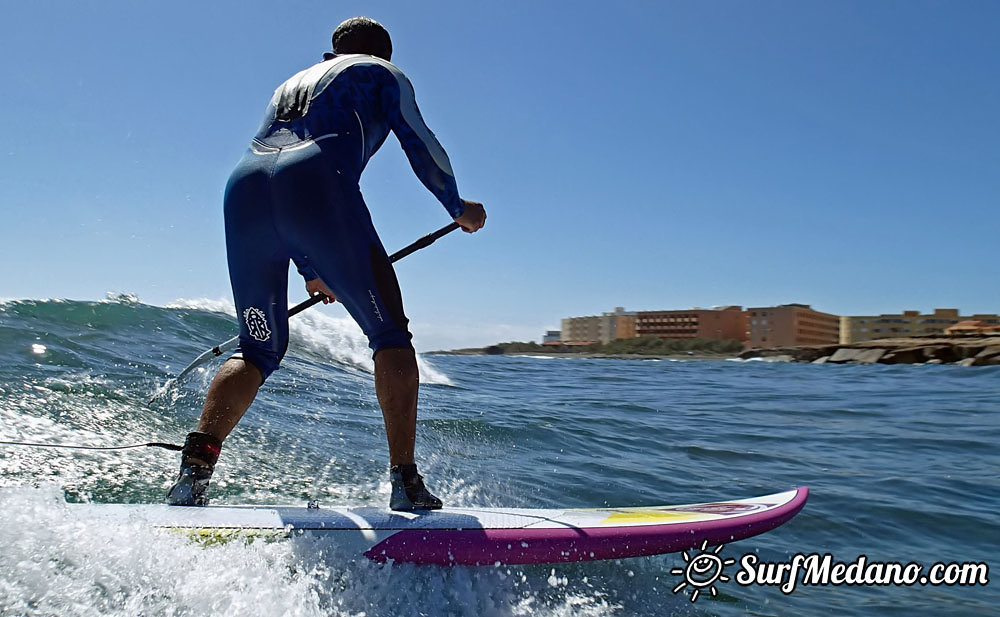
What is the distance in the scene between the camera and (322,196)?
1.93m

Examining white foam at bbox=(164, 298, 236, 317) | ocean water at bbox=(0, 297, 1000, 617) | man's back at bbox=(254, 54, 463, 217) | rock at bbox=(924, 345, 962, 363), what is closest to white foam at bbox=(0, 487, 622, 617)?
ocean water at bbox=(0, 297, 1000, 617)

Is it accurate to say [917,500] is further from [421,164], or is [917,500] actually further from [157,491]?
[157,491]

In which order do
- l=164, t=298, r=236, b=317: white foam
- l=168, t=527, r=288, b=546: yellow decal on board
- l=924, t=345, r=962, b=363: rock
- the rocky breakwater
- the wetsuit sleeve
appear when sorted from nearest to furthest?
1. l=168, t=527, r=288, b=546: yellow decal on board
2. the wetsuit sleeve
3. l=164, t=298, r=236, b=317: white foam
4. the rocky breakwater
5. l=924, t=345, r=962, b=363: rock

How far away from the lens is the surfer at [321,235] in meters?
1.96

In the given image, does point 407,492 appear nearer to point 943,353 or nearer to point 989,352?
point 989,352

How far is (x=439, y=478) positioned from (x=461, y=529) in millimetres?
1330

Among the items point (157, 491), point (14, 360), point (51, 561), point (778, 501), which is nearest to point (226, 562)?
point (51, 561)

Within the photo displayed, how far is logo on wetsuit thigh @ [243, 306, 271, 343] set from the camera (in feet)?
7.02

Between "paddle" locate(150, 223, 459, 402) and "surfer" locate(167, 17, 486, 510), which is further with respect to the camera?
"paddle" locate(150, 223, 459, 402)

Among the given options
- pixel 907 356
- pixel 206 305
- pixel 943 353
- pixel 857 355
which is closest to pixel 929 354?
pixel 943 353

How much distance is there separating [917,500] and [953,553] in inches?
29.4

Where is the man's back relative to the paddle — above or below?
above

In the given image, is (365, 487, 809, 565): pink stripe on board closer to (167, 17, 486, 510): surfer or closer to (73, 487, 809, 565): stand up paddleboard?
(73, 487, 809, 565): stand up paddleboard

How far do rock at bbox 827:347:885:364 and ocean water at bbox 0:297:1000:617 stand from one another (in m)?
26.1
